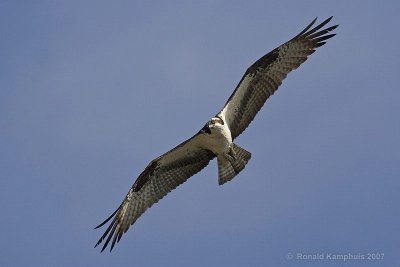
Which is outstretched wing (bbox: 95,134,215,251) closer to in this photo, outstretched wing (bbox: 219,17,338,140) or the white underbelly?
the white underbelly

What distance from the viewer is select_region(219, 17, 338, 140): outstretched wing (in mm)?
16812

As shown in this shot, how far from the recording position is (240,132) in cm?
1702

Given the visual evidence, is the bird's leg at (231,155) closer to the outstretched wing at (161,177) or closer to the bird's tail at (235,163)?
the bird's tail at (235,163)

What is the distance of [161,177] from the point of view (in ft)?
57.8

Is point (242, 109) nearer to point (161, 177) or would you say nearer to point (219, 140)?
point (219, 140)

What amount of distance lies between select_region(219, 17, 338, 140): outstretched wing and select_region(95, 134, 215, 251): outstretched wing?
100 centimetres

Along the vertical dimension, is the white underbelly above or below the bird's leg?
above

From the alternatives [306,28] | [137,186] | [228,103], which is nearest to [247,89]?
[228,103]

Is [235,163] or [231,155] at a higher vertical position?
[231,155]

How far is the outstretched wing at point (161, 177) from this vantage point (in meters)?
17.3

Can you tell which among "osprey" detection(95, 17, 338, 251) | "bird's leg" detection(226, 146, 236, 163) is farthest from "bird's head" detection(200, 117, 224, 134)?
"bird's leg" detection(226, 146, 236, 163)

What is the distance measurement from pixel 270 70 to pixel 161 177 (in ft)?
9.20

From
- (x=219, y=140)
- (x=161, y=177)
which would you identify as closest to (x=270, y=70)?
(x=219, y=140)

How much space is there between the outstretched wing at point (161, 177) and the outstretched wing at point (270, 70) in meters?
1.00
